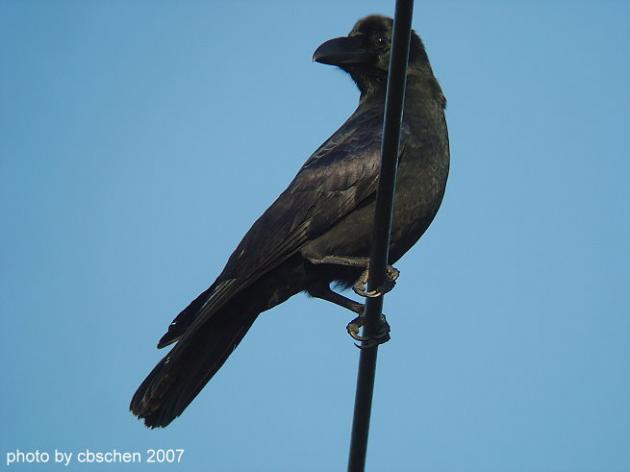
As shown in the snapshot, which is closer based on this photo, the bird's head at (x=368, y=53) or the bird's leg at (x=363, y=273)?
the bird's leg at (x=363, y=273)

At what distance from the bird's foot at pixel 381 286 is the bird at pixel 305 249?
0.11 ft

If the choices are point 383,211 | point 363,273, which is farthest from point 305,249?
point 383,211

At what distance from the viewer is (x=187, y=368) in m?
5.82

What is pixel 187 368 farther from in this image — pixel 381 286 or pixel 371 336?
pixel 381 286

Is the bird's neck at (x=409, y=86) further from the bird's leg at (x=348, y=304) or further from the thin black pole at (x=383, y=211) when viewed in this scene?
the thin black pole at (x=383, y=211)

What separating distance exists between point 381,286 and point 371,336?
1.19 feet

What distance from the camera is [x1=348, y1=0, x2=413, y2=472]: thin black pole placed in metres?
3.71

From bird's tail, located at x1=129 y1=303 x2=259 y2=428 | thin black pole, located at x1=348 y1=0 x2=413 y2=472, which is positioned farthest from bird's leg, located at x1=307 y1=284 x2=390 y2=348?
thin black pole, located at x1=348 y1=0 x2=413 y2=472

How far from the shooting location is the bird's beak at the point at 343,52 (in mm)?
6930

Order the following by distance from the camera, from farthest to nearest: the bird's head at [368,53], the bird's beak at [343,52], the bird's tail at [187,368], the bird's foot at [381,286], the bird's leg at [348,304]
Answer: the bird's head at [368,53]
the bird's beak at [343,52]
the bird's tail at [187,368]
the bird's leg at [348,304]
the bird's foot at [381,286]

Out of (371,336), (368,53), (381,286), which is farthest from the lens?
(368,53)

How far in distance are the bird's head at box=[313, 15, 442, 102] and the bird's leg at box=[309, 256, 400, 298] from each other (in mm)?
1836

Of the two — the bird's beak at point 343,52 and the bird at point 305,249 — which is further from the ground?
the bird's beak at point 343,52

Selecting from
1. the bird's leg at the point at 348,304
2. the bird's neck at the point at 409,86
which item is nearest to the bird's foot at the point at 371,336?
the bird's leg at the point at 348,304
